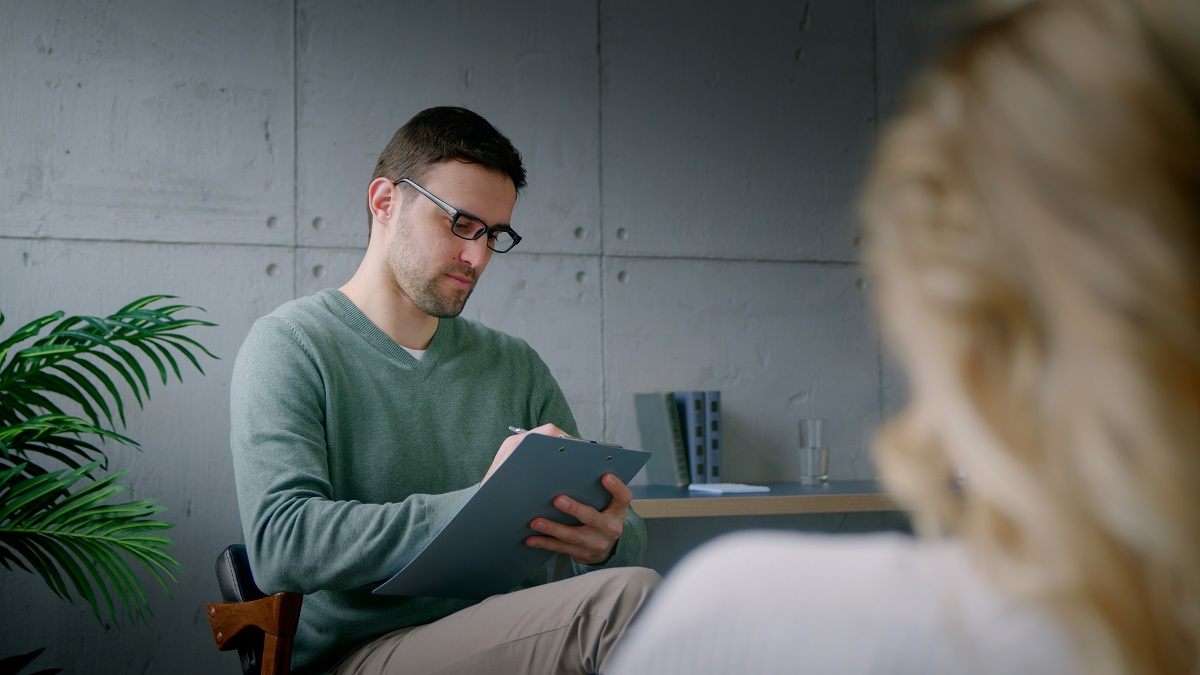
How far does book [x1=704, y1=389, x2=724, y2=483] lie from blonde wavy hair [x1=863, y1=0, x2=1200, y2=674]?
251 cm

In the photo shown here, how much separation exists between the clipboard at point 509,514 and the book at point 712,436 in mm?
1261

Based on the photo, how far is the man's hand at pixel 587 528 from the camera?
1.58 metres

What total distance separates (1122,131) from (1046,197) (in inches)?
1.4

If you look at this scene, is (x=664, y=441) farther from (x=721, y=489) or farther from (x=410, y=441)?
(x=410, y=441)

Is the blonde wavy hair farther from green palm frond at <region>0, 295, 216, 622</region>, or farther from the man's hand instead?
green palm frond at <region>0, 295, 216, 622</region>

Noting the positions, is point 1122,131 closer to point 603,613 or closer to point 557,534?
point 603,613

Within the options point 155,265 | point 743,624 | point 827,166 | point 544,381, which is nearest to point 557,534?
point 544,381

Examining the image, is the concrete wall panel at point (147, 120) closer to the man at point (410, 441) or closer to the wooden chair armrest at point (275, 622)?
the man at point (410, 441)

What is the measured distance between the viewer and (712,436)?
291 cm

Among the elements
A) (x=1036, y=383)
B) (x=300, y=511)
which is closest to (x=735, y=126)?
(x=300, y=511)

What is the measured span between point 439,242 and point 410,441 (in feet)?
1.41

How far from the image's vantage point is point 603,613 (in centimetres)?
138

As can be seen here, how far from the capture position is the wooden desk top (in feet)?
8.02

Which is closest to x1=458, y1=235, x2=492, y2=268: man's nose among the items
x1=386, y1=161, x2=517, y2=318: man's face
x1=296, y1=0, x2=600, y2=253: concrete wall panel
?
x1=386, y1=161, x2=517, y2=318: man's face
